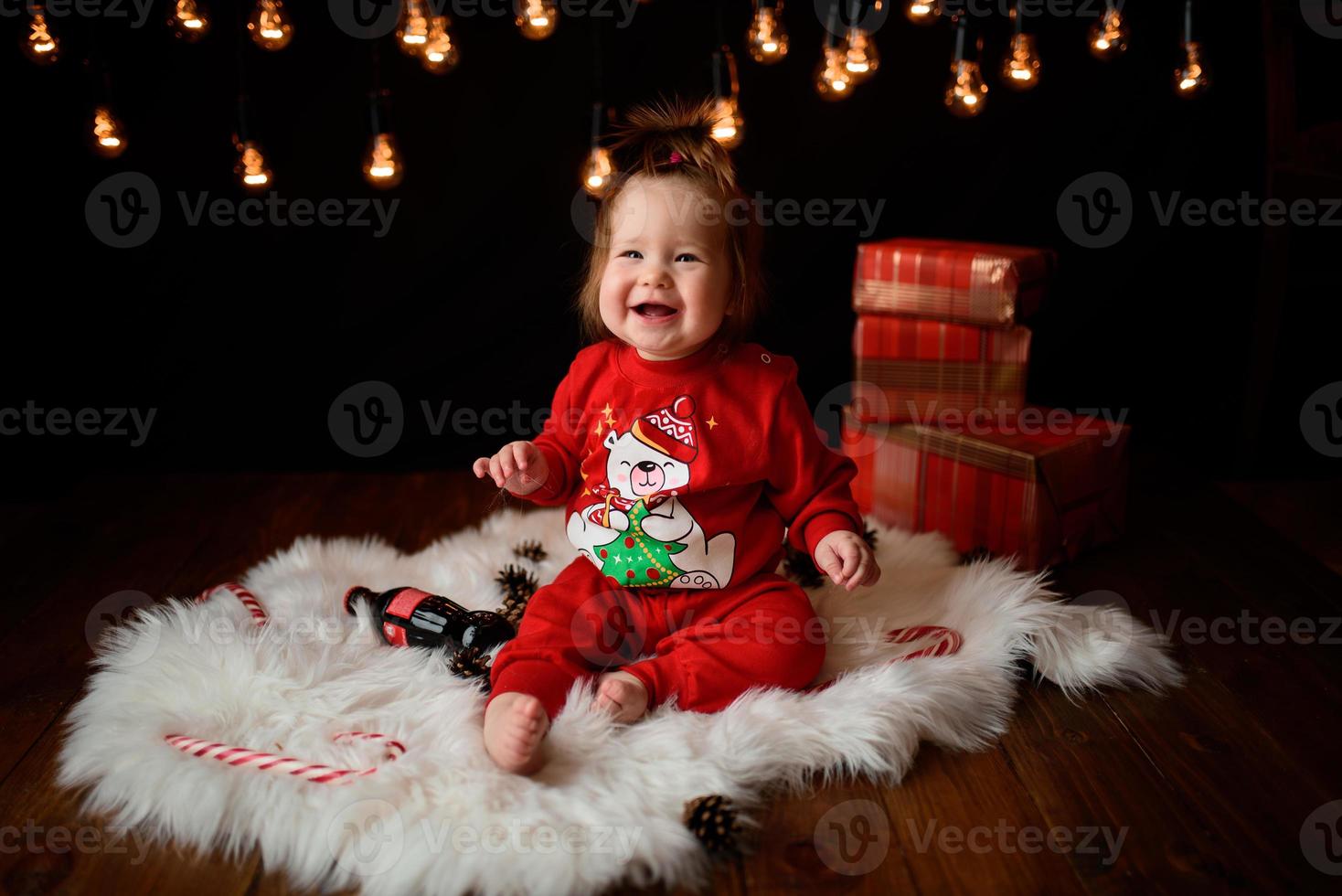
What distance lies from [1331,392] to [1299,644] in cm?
93

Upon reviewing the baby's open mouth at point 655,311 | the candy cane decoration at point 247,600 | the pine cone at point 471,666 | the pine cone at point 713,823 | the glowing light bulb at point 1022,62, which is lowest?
the pine cone at point 713,823

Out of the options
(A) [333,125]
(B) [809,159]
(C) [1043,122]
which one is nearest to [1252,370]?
(C) [1043,122]

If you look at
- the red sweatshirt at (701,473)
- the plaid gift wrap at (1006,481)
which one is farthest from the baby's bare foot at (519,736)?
the plaid gift wrap at (1006,481)

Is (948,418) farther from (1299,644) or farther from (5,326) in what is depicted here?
(5,326)

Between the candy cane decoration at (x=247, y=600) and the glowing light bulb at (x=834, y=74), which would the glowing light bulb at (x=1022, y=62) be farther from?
the candy cane decoration at (x=247, y=600)

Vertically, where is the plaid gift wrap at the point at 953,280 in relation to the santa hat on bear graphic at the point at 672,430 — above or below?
above

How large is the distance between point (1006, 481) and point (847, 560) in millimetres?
443

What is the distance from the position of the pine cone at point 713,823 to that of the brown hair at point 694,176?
0.55m

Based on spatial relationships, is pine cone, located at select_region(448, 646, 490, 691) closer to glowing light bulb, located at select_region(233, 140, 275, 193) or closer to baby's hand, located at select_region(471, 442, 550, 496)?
baby's hand, located at select_region(471, 442, 550, 496)

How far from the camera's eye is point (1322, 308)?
2117 mm

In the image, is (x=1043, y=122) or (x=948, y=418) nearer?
(x=948, y=418)

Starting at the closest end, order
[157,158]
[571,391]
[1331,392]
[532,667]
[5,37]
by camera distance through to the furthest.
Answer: [532,667] → [571,391] → [5,37] → [157,158] → [1331,392]

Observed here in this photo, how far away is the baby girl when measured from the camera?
3.90ft

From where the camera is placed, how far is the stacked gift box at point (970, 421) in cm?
153
